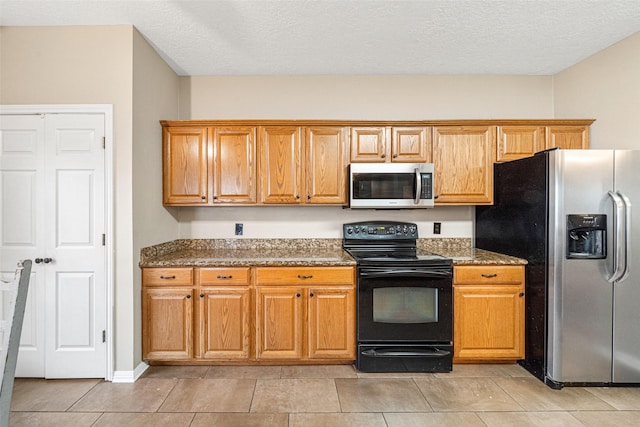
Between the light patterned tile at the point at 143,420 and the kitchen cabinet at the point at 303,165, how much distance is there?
1.78m

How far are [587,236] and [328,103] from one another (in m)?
2.48

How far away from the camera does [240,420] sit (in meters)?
2.20

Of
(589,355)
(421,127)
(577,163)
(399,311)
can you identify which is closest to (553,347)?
(589,355)

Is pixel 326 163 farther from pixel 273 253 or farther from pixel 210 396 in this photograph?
pixel 210 396

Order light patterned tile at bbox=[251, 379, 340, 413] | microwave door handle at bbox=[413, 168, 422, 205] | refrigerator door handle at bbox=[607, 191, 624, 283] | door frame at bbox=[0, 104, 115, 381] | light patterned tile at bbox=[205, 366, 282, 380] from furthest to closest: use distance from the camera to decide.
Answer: microwave door handle at bbox=[413, 168, 422, 205], light patterned tile at bbox=[205, 366, 282, 380], door frame at bbox=[0, 104, 115, 381], refrigerator door handle at bbox=[607, 191, 624, 283], light patterned tile at bbox=[251, 379, 340, 413]

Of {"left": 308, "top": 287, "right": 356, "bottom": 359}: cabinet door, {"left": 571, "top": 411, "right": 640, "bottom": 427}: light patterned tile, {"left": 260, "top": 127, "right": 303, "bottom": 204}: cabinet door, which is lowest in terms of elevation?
{"left": 571, "top": 411, "right": 640, "bottom": 427}: light patterned tile

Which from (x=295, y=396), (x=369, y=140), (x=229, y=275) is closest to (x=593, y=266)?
(x=369, y=140)

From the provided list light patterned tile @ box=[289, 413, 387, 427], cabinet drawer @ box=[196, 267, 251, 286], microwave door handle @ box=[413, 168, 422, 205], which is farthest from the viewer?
microwave door handle @ box=[413, 168, 422, 205]

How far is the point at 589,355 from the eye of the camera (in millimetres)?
2551

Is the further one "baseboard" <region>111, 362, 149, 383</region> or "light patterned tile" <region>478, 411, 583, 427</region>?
"baseboard" <region>111, 362, 149, 383</region>

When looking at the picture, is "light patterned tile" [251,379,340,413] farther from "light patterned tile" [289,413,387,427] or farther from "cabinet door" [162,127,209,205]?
"cabinet door" [162,127,209,205]

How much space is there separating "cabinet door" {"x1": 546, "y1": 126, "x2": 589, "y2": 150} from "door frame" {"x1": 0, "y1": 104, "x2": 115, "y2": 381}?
12.1 ft

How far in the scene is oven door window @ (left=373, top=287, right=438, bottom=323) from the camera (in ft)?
9.30

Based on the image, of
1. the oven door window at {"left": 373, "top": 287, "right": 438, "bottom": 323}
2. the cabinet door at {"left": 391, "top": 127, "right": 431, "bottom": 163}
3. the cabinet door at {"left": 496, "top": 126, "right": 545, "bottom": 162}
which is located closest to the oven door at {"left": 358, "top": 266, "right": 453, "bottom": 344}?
the oven door window at {"left": 373, "top": 287, "right": 438, "bottom": 323}
